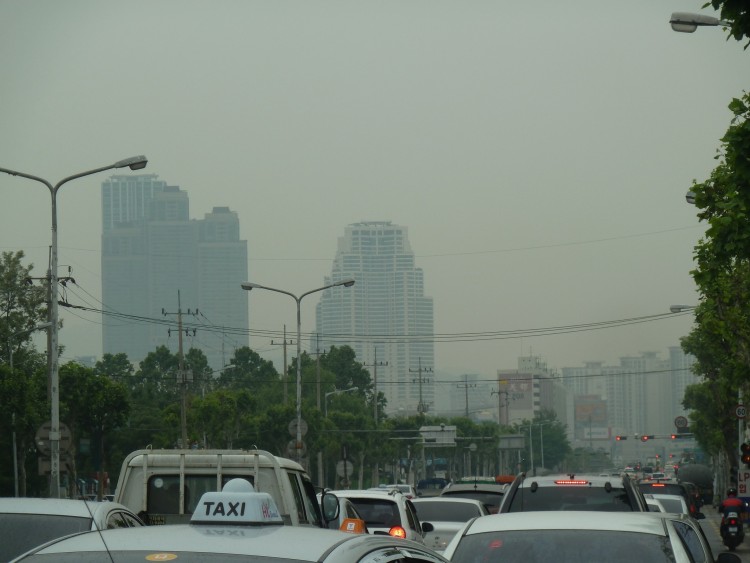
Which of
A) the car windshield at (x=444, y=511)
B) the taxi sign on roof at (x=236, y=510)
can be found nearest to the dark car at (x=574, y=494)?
the taxi sign on roof at (x=236, y=510)

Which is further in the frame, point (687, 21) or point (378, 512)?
point (687, 21)

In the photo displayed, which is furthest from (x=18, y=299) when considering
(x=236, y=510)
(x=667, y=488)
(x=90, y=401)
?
(x=236, y=510)

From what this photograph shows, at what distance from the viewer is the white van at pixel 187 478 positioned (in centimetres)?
1461

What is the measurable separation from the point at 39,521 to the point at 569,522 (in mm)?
3740

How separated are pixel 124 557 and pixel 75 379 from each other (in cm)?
5275

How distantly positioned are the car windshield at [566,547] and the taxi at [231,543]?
2.39 m

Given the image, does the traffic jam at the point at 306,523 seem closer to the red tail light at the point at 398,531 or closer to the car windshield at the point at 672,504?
the red tail light at the point at 398,531

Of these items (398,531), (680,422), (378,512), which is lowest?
(680,422)

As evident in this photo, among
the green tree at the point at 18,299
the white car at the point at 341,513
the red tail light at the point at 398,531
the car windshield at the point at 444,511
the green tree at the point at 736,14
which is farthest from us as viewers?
the green tree at the point at 18,299

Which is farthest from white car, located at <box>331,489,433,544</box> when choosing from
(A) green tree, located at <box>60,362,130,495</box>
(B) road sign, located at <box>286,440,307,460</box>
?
(A) green tree, located at <box>60,362,130,495</box>

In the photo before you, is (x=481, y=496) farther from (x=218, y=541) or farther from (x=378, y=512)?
(x=218, y=541)

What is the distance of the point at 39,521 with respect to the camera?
955cm

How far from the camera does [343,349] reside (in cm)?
13575

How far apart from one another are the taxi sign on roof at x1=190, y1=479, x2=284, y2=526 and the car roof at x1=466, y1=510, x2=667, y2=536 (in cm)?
300
